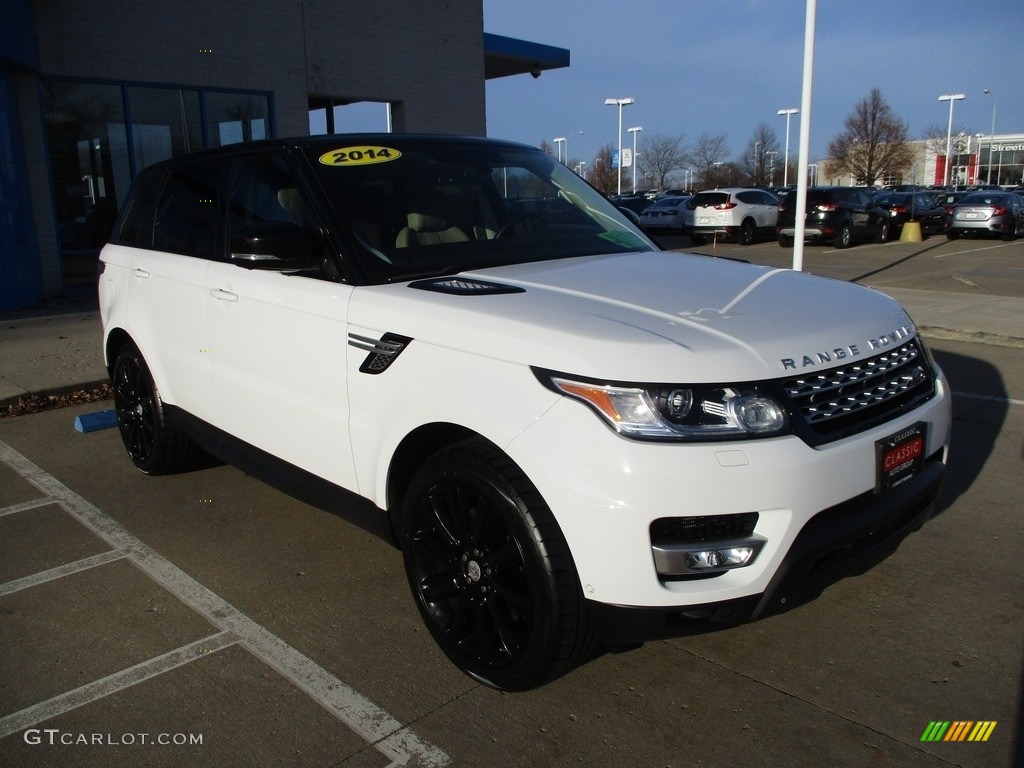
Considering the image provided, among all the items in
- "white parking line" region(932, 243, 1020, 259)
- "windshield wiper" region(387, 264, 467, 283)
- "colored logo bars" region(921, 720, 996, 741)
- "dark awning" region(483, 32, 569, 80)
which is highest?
"dark awning" region(483, 32, 569, 80)

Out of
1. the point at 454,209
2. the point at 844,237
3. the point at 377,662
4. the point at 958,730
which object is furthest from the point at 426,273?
the point at 844,237

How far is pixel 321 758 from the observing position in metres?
2.71

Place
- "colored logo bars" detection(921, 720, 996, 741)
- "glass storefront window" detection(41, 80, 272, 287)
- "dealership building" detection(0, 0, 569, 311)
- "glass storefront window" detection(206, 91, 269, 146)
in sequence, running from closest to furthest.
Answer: "colored logo bars" detection(921, 720, 996, 741), "dealership building" detection(0, 0, 569, 311), "glass storefront window" detection(41, 80, 272, 287), "glass storefront window" detection(206, 91, 269, 146)

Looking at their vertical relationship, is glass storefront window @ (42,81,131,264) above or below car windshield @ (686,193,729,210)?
above

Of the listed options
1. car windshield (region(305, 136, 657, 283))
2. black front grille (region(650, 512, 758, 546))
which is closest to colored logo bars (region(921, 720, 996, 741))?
black front grille (region(650, 512, 758, 546))

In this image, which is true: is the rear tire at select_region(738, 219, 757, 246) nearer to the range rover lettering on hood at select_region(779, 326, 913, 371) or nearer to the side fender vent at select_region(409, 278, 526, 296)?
the range rover lettering on hood at select_region(779, 326, 913, 371)

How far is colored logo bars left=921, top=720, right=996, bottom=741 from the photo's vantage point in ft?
8.99

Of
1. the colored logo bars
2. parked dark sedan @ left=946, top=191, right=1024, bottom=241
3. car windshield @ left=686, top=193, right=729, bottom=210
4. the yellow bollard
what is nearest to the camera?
the colored logo bars

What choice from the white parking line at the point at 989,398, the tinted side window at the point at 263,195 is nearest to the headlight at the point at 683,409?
the tinted side window at the point at 263,195

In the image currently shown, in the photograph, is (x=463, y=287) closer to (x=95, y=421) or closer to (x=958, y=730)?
(x=958, y=730)

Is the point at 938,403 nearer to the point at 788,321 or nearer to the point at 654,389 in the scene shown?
the point at 788,321

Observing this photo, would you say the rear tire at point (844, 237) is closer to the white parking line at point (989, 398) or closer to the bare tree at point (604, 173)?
the white parking line at point (989, 398)

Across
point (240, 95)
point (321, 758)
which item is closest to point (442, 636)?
point (321, 758)

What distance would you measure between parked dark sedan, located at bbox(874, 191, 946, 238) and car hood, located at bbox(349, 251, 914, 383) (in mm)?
26171
